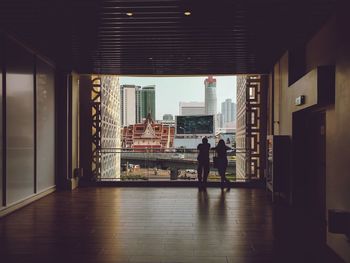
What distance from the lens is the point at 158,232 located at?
5.34 meters

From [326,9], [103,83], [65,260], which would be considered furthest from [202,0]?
[103,83]

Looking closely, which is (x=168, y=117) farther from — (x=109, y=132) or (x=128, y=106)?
(x=128, y=106)

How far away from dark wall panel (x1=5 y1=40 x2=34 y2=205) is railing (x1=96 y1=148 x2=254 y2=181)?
348 centimetres

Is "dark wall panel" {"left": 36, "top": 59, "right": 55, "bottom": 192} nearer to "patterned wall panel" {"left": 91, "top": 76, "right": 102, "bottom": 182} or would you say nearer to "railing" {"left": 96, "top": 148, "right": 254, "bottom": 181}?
"patterned wall panel" {"left": 91, "top": 76, "right": 102, "bottom": 182}

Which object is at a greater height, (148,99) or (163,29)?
(163,29)

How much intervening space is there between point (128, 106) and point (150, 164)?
408 centimetres

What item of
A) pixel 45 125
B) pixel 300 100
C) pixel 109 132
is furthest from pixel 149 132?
pixel 300 100

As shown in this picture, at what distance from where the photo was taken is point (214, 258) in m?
4.18

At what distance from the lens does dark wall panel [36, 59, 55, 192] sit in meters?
8.28

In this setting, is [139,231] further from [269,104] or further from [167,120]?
[167,120]

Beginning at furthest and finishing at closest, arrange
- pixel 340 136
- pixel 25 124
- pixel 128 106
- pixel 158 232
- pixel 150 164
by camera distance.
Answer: pixel 128 106
pixel 150 164
pixel 25 124
pixel 158 232
pixel 340 136

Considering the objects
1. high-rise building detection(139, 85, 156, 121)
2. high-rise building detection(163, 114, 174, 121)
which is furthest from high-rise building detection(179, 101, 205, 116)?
high-rise building detection(139, 85, 156, 121)

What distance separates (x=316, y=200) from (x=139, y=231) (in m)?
3.55

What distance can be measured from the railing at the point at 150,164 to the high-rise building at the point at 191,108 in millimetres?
1531
